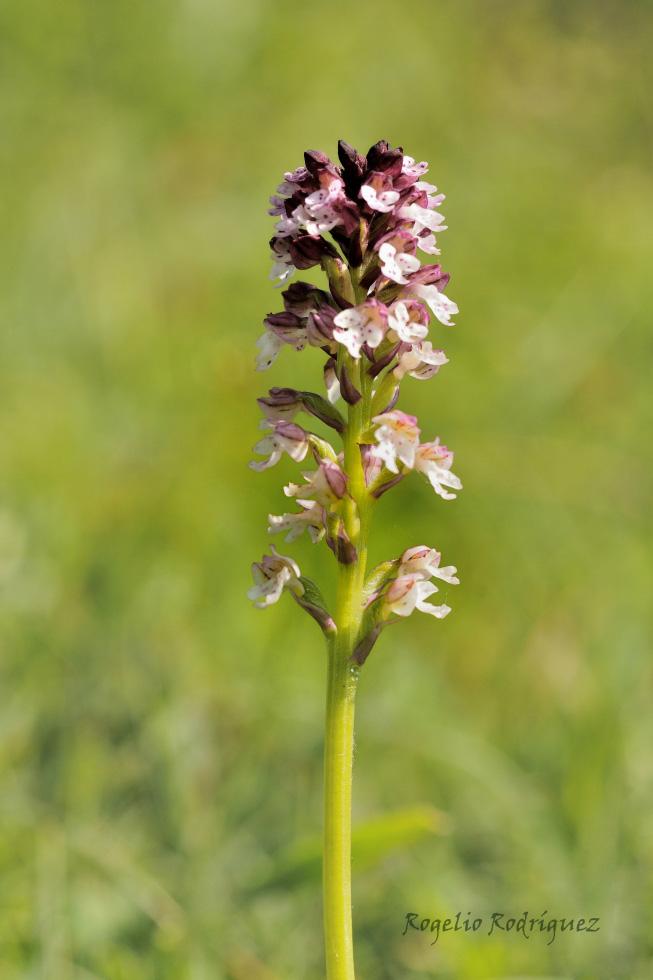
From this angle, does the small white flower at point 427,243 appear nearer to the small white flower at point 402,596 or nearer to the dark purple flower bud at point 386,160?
the dark purple flower bud at point 386,160

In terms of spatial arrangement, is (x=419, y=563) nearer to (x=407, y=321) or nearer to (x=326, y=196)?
Answer: (x=407, y=321)

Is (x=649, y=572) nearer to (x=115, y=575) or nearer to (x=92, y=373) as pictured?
(x=115, y=575)

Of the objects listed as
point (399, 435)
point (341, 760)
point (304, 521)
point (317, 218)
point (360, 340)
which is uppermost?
point (317, 218)

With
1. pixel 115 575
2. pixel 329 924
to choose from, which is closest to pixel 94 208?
pixel 115 575

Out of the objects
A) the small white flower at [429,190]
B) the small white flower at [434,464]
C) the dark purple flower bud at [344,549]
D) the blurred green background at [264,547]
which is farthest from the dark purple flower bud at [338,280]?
the blurred green background at [264,547]

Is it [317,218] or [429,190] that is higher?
[429,190]

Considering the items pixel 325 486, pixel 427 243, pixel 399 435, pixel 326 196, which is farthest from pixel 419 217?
pixel 325 486
